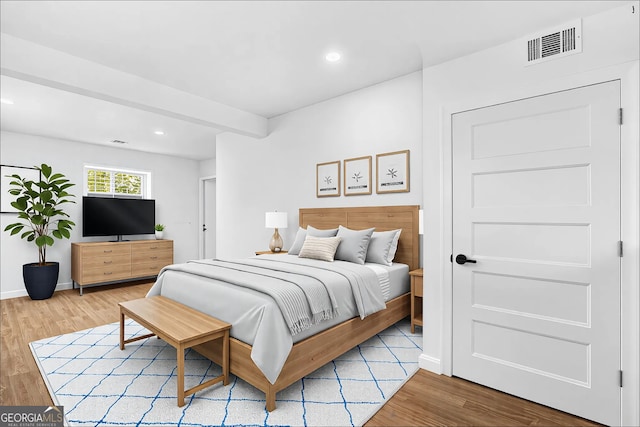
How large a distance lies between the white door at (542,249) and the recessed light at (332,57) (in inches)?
52.0

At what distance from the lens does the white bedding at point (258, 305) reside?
1976mm

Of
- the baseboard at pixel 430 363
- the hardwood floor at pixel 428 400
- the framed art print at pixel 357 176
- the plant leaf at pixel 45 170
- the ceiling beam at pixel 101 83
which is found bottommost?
the hardwood floor at pixel 428 400

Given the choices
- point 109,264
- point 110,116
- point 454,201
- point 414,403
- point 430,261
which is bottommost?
point 414,403

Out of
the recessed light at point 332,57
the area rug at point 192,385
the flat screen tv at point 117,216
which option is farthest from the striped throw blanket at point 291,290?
the flat screen tv at point 117,216

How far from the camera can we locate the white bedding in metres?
1.98

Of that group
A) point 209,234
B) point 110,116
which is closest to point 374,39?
point 110,116

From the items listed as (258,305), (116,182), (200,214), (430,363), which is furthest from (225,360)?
(200,214)

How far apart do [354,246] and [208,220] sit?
511 centimetres

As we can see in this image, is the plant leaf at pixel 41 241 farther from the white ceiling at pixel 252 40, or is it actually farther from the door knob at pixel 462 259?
the door knob at pixel 462 259

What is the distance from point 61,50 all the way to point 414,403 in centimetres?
396

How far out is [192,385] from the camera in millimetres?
2270

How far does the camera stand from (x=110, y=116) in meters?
4.44

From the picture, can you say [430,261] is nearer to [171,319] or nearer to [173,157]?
[171,319]

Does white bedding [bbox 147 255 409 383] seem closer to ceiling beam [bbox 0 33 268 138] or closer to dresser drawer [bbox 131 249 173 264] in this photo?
ceiling beam [bbox 0 33 268 138]
